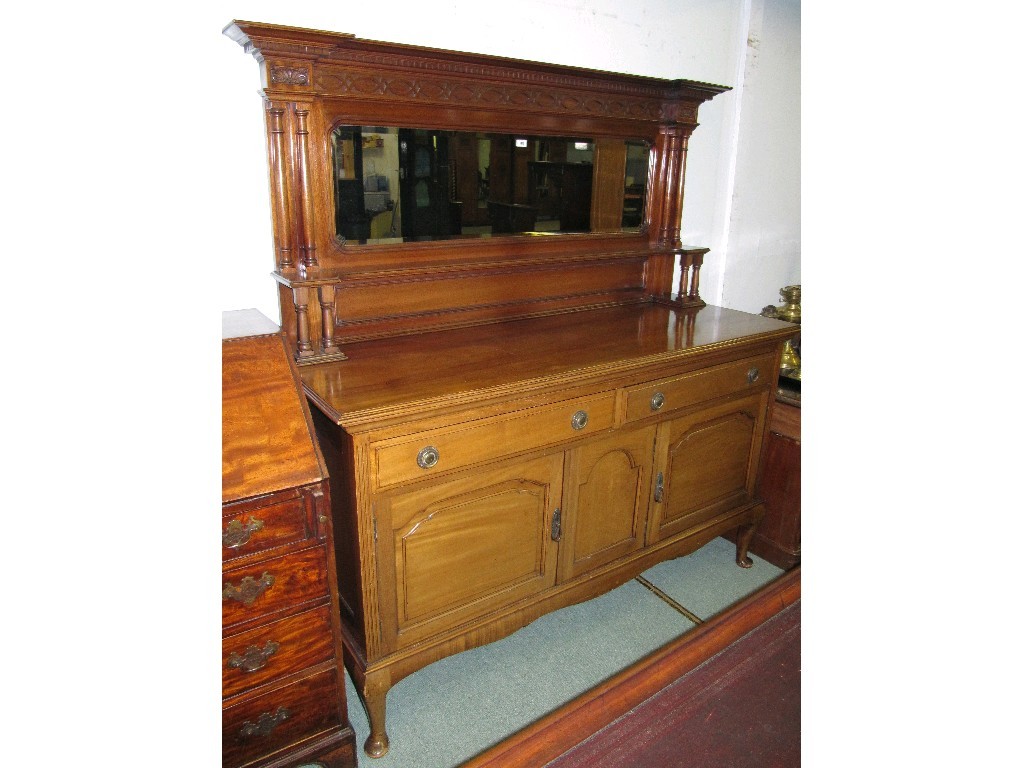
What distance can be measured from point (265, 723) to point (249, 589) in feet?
1.34

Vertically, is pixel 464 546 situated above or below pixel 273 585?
below

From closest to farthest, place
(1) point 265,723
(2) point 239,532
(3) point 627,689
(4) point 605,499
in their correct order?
(3) point 627,689 < (2) point 239,532 < (1) point 265,723 < (4) point 605,499

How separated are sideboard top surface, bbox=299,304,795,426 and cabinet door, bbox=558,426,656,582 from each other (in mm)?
296

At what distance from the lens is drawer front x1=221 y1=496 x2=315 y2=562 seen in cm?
144

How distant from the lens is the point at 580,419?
2039 millimetres

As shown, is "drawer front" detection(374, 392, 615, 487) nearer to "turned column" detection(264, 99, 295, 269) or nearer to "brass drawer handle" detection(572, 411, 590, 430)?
"brass drawer handle" detection(572, 411, 590, 430)

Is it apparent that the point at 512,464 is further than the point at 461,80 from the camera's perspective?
A: No

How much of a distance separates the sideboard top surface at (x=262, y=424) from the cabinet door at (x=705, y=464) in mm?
1259

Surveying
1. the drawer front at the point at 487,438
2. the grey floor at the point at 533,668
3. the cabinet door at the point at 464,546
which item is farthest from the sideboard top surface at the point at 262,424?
the grey floor at the point at 533,668

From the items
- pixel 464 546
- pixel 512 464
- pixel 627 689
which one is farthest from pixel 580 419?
pixel 627 689

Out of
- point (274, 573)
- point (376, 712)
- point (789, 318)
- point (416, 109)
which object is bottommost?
point (376, 712)

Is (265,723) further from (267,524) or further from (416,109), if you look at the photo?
(416,109)
